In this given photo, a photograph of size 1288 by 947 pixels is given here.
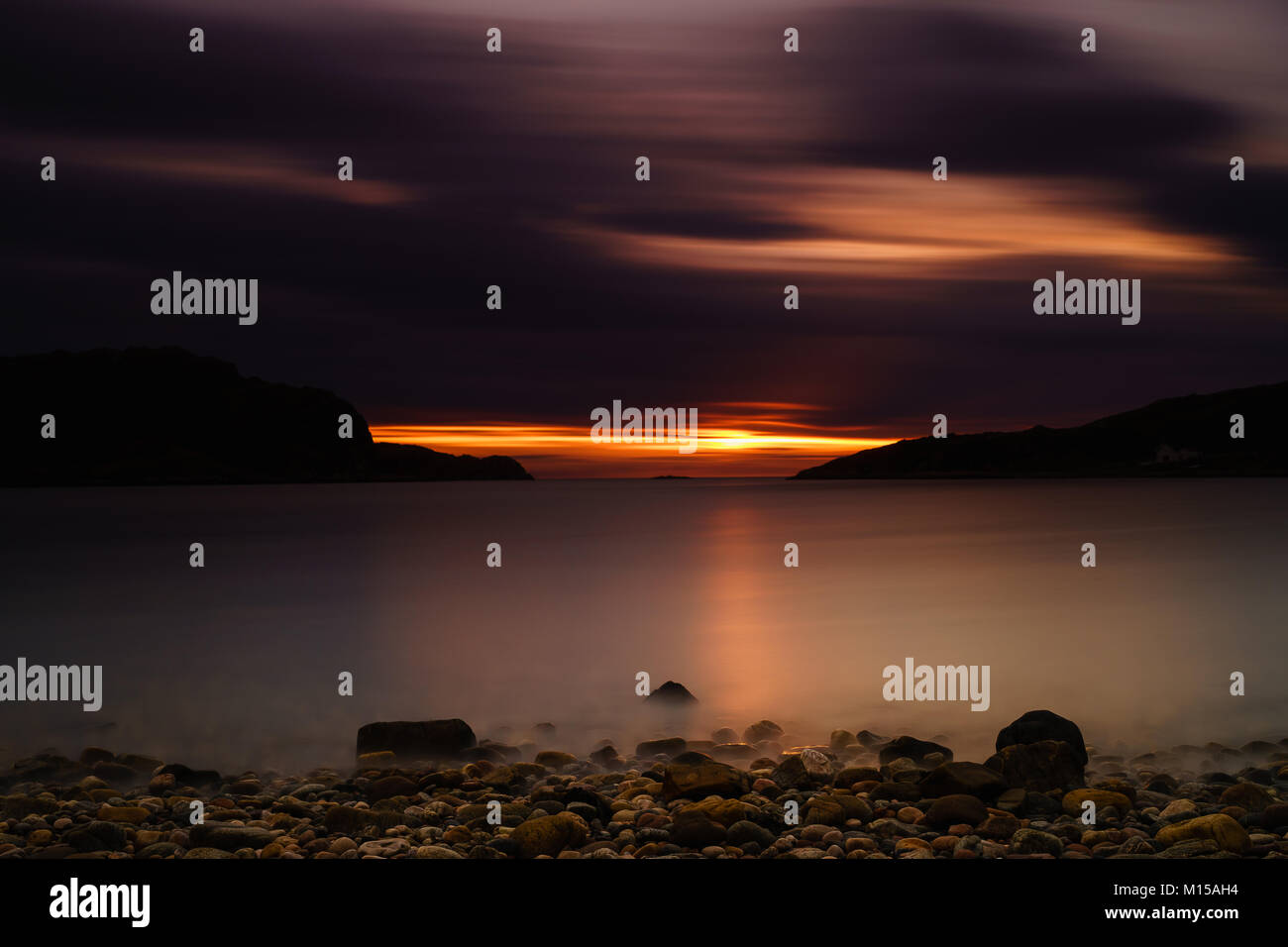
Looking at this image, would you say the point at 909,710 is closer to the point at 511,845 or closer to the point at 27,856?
the point at 511,845

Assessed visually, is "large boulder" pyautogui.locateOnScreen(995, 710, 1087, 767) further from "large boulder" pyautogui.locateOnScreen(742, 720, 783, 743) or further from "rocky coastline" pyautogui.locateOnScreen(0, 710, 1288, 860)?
"large boulder" pyautogui.locateOnScreen(742, 720, 783, 743)

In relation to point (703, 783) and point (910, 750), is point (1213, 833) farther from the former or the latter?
point (910, 750)

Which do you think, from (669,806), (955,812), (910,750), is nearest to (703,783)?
(669,806)

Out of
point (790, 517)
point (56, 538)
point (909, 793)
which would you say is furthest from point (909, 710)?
point (790, 517)

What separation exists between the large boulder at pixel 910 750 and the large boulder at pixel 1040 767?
7.38ft

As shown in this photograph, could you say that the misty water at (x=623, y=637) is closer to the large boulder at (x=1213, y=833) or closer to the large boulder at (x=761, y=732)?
the large boulder at (x=761, y=732)

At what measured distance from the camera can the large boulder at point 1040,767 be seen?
1154 centimetres

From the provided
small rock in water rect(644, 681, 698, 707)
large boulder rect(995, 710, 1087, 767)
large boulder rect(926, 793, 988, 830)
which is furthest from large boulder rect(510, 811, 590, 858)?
small rock in water rect(644, 681, 698, 707)

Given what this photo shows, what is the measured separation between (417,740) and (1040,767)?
780 centimetres

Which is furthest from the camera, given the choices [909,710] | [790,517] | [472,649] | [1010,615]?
[790,517]

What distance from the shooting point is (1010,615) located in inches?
1193

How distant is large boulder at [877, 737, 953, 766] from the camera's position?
14.1 metres

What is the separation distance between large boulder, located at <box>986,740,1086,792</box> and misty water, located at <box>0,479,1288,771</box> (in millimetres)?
3910
